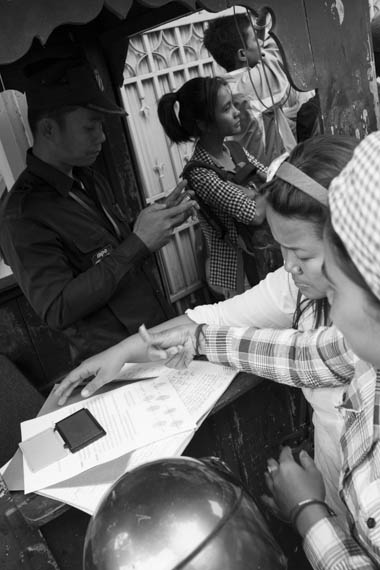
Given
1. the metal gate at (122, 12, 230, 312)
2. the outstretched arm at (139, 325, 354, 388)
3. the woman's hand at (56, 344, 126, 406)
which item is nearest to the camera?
the outstretched arm at (139, 325, 354, 388)

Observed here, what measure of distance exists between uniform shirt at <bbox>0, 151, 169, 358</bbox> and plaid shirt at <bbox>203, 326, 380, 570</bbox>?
2.96 feet

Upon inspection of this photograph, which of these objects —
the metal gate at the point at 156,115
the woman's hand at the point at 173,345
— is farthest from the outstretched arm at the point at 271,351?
the metal gate at the point at 156,115

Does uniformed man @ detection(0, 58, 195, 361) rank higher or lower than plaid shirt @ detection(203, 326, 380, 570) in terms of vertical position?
higher

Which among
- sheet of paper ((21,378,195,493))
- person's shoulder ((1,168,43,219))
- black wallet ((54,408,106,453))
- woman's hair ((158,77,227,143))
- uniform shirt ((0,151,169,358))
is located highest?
woman's hair ((158,77,227,143))

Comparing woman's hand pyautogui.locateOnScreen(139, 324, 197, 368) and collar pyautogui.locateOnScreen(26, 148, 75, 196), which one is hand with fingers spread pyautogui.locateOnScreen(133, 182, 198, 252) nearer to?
collar pyautogui.locateOnScreen(26, 148, 75, 196)

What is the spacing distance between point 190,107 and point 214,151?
29 cm

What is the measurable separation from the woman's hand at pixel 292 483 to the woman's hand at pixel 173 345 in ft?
1.54

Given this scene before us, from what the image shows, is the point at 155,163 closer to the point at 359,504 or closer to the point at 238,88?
the point at 238,88

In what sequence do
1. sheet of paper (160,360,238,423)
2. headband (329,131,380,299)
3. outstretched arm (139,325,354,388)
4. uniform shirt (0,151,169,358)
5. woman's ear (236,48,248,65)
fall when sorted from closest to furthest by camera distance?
headband (329,131,380,299) < outstretched arm (139,325,354,388) < sheet of paper (160,360,238,423) < uniform shirt (0,151,169,358) < woman's ear (236,48,248,65)

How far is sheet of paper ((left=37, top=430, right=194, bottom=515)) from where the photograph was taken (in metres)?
1.18

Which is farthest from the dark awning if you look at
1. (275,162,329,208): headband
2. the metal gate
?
the metal gate

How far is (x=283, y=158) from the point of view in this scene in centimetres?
A: 133

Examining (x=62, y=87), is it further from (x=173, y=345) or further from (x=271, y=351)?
(x=271, y=351)

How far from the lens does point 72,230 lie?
206 centimetres
